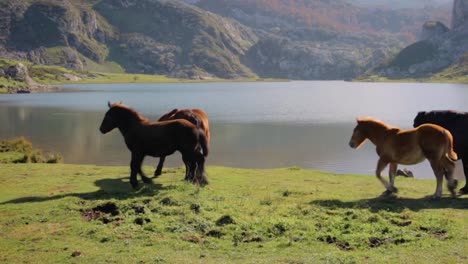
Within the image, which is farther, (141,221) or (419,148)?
(419,148)

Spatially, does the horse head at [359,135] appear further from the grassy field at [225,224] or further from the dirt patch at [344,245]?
the dirt patch at [344,245]

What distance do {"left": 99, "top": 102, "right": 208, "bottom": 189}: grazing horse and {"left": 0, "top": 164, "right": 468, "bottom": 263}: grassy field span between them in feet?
2.84

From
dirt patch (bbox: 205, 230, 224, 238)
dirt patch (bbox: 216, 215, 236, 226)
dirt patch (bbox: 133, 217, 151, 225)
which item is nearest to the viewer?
dirt patch (bbox: 205, 230, 224, 238)

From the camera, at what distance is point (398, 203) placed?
1391 centimetres

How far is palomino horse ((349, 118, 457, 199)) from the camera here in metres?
14.3

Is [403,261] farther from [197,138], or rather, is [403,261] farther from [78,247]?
[197,138]

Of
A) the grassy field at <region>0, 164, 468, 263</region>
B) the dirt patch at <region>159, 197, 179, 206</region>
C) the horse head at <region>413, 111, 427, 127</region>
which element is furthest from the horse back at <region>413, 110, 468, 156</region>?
the dirt patch at <region>159, 197, 179, 206</region>

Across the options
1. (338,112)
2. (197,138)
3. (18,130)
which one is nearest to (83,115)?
(18,130)

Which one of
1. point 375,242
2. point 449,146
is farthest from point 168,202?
point 449,146

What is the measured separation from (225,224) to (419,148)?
7056 mm

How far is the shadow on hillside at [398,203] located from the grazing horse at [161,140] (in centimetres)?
475

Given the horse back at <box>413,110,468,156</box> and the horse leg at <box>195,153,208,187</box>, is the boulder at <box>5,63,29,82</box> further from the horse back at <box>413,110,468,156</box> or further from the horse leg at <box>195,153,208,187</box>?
the horse back at <box>413,110,468,156</box>

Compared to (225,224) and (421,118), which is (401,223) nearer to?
(225,224)

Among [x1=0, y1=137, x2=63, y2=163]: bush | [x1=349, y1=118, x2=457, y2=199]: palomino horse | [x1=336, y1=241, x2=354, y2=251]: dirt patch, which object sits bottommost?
[x1=0, y1=137, x2=63, y2=163]: bush
